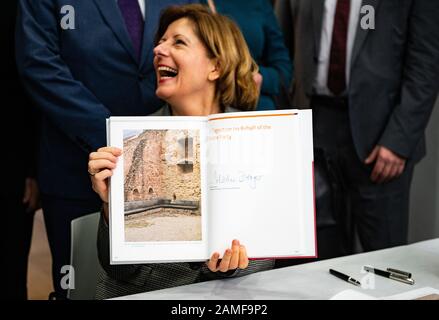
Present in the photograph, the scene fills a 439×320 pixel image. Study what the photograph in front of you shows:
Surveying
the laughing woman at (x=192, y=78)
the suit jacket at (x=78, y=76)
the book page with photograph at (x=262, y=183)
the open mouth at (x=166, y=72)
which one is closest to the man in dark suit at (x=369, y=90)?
the laughing woman at (x=192, y=78)

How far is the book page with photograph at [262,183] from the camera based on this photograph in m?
1.18

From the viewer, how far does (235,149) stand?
118 cm

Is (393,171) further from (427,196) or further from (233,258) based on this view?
(233,258)

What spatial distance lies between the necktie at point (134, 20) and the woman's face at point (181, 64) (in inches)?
8.0

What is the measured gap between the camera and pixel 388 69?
2.13 metres

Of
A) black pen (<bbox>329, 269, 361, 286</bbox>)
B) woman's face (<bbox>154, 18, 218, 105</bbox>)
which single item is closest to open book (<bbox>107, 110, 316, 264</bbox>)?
black pen (<bbox>329, 269, 361, 286</bbox>)

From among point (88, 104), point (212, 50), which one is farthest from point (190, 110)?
point (88, 104)

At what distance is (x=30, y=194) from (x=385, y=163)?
132cm

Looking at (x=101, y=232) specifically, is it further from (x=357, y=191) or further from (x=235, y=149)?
(x=357, y=191)

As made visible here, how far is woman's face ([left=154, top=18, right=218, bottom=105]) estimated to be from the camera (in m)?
1.59

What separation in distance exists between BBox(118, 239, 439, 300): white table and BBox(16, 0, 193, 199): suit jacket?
70 cm

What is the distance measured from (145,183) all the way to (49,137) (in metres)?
0.77
